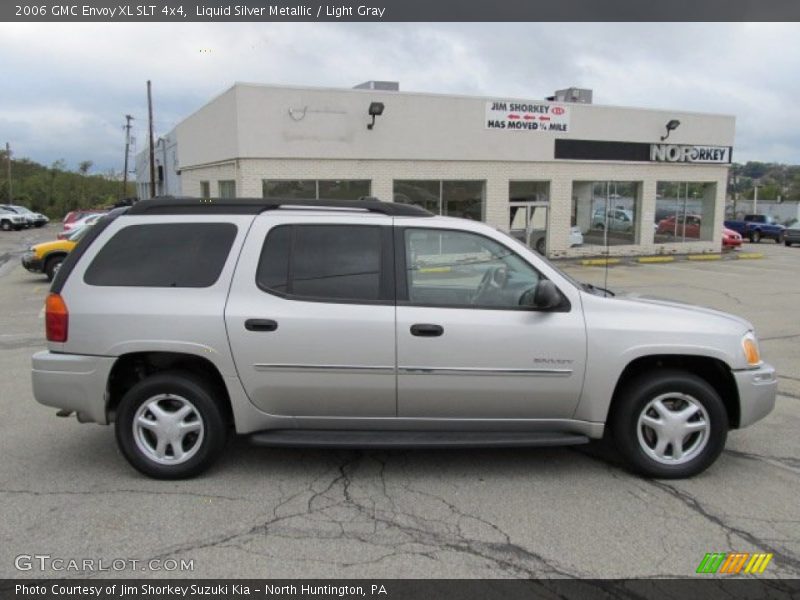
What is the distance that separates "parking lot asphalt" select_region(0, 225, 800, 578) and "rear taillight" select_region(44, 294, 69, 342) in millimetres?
944

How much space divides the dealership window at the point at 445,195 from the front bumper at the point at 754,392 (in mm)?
14934

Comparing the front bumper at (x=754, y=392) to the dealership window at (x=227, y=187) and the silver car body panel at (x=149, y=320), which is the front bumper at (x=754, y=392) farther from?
the dealership window at (x=227, y=187)

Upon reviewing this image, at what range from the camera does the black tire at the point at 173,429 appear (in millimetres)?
4098

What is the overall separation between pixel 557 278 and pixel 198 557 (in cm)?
268

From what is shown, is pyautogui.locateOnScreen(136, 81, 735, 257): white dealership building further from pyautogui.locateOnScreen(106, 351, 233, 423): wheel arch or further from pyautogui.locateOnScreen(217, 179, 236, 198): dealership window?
pyautogui.locateOnScreen(106, 351, 233, 423): wheel arch

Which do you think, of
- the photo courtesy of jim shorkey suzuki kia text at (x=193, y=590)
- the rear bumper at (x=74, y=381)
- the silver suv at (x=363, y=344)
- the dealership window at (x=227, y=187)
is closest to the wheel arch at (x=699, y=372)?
the silver suv at (x=363, y=344)

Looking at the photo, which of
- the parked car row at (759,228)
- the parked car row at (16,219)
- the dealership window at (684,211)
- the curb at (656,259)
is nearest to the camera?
the curb at (656,259)

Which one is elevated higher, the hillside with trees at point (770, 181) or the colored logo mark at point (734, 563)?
the hillside with trees at point (770, 181)

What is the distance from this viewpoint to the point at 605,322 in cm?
407

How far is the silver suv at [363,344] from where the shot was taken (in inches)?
158

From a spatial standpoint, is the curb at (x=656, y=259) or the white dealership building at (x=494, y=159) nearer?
the white dealership building at (x=494, y=159)

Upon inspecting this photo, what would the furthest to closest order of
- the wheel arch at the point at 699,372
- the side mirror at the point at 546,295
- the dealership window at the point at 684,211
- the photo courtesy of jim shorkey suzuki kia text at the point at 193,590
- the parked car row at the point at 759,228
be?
the parked car row at the point at 759,228 < the dealership window at the point at 684,211 < the wheel arch at the point at 699,372 < the side mirror at the point at 546,295 < the photo courtesy of jim shorkey suzuki kia text at the point at 193,590

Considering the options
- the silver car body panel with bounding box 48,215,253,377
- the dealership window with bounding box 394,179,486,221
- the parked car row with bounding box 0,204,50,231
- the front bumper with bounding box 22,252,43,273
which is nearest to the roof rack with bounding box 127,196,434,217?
the silver car body panel with bounding box 48,215,253,377

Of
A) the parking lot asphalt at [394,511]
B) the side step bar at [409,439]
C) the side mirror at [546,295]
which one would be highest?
the side mirror at [546,295]
